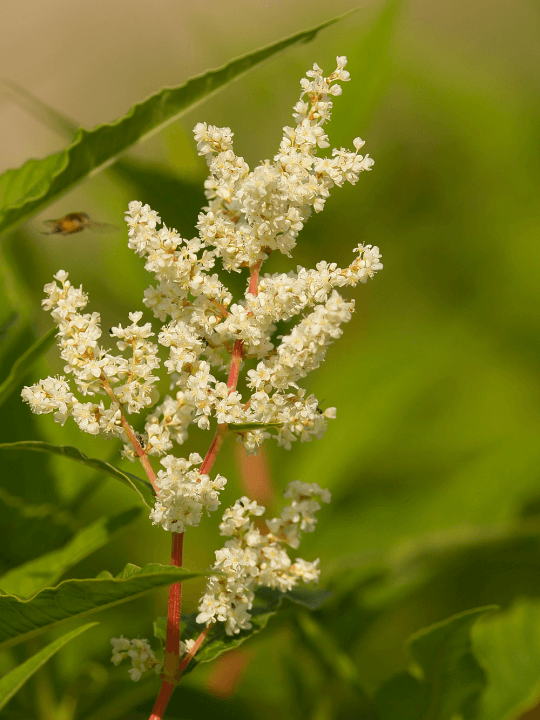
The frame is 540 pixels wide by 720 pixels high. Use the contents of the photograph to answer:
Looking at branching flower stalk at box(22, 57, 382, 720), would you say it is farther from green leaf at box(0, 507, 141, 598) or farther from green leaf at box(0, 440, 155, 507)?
green leaf at box(0, 507, 141, 598)

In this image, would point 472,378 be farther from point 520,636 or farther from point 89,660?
point 89,660

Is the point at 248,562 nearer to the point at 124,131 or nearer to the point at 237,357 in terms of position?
the point at 237,357

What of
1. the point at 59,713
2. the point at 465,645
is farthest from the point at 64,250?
the point at 465,645

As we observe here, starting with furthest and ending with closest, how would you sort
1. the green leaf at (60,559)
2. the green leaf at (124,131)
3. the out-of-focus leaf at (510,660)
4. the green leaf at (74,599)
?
the out-of-focus leaf at (510,660), the green leaf at (60,559), the green leaf at (124,131), the green leaf at (74,599)

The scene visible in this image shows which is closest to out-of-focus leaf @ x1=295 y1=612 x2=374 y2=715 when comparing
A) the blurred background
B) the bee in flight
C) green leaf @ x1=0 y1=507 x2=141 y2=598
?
the blurred background

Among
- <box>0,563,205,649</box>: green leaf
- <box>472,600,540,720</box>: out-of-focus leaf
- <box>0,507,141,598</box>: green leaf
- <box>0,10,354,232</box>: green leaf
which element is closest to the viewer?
<box>0,563,205,649</box>: green leaf

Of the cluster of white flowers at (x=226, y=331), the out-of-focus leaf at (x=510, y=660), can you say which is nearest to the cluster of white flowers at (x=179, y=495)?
the cluster of white flowers at (x=226, y=331)

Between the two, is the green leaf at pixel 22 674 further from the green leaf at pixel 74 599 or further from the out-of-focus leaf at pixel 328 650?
the out-of-focus leaf at pixel 328 650

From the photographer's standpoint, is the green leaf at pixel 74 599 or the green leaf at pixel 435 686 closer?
the green leaf at pixel 74 599
